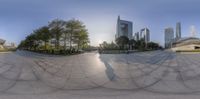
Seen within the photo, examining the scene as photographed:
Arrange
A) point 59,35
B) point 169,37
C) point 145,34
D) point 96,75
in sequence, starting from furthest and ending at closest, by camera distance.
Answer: point 96,75 → point 145,34 → point 169,37 → point 59,35

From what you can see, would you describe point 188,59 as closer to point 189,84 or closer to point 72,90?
point 189,84

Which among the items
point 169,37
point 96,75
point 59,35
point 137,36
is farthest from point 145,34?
point 59,35

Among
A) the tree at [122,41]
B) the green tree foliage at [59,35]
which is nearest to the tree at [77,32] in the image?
the green tree foliage at [59,35]

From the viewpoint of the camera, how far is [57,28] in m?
1.96

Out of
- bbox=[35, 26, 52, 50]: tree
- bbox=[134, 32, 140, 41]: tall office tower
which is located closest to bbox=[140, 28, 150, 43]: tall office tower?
bbox=[134, 32, 140, 41]: tall office tower

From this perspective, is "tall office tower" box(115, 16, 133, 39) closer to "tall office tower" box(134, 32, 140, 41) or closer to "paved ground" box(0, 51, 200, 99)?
"tall office tower" box(134, 32, 140, 41)

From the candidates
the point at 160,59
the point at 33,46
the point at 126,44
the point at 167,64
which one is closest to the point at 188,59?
the point at 167,64

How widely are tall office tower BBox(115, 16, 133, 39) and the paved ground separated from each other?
276mm

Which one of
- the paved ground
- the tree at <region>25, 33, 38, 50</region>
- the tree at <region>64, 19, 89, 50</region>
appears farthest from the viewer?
the paved ground

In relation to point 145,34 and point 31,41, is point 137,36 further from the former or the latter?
point 31,41

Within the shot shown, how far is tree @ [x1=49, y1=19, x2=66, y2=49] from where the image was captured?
75.1 inches

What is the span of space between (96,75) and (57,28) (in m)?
0.77

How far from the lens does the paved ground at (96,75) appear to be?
222 centimetres

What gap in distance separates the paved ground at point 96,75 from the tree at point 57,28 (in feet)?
0.90
